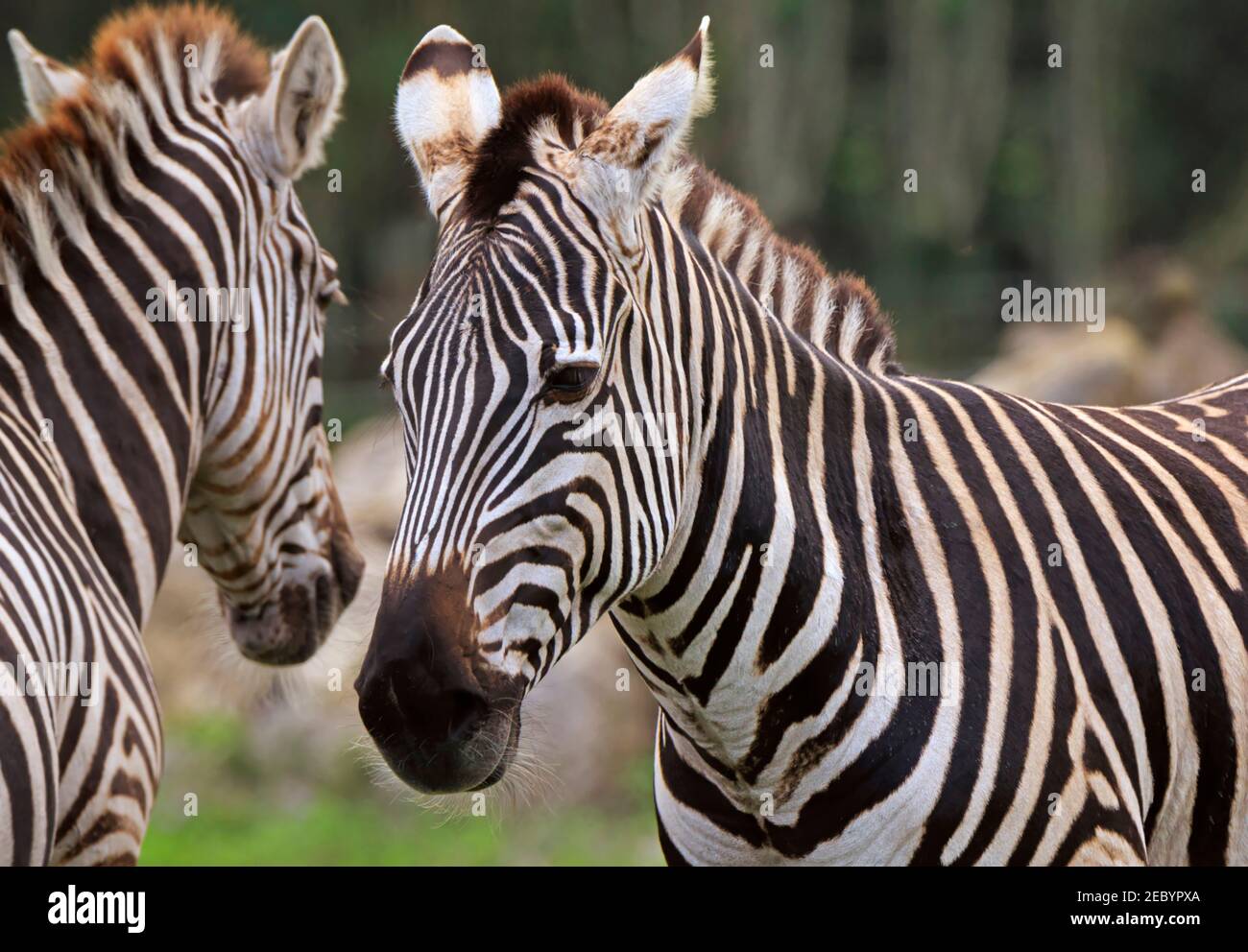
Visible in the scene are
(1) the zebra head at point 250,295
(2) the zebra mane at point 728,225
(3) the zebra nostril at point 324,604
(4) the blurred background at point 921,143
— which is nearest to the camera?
(2) the zebra mane at point 728,225

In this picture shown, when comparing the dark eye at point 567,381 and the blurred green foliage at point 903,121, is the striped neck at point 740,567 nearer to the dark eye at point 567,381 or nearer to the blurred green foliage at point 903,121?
the dark eye at point 567,381

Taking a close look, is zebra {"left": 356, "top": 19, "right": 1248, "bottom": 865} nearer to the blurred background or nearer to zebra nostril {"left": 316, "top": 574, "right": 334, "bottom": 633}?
zebra nostril {"left": 316, "top": 574, "right": 334, "bottom": 633}

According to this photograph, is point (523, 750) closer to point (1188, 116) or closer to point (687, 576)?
point (687, 576)

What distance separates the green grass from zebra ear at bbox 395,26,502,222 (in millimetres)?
5999

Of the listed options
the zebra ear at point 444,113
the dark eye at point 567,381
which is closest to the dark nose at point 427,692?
the dark eye at point 567,381

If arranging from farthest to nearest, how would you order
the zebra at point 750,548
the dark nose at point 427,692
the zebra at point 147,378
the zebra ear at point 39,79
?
the zebra ear at point 39,79
the zebra at point 147,378
the zebra at point 750,548
the dark nose at point 427,692

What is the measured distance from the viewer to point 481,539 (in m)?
2.95

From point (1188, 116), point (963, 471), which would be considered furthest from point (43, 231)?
point (1188, 116)

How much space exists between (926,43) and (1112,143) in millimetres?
5199

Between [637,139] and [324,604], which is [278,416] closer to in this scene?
[324,604]

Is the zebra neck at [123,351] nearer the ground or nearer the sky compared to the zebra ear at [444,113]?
nearer the ground

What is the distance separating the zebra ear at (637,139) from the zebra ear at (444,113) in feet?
1.04

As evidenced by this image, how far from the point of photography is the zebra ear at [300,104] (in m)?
4.77

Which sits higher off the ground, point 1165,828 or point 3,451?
point 3,451
